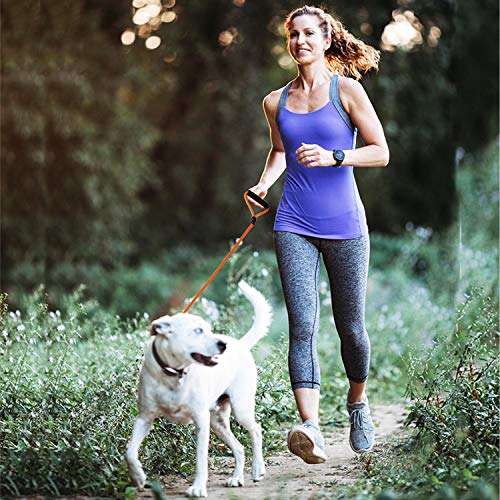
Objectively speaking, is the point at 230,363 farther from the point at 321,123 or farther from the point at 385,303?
the point at 385,303

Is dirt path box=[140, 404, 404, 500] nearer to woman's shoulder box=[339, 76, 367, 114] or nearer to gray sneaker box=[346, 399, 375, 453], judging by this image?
gray sneaker box=[346, 399, 375, 453]

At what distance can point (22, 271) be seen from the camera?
12.0 meters

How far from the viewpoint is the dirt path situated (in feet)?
11.7

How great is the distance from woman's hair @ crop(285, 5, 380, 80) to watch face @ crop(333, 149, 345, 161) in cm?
61

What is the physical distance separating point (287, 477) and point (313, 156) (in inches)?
54.9

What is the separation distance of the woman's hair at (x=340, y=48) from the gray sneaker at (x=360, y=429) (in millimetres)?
1582

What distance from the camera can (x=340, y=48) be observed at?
4160 millimetres

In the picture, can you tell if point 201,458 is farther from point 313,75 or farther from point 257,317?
point 313,75

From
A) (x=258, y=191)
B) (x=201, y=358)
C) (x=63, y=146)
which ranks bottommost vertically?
(x=63, y=146)

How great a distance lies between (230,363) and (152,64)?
1069cm

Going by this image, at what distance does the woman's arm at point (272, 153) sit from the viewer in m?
4.07

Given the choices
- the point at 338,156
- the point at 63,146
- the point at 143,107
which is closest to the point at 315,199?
the point at 338,156

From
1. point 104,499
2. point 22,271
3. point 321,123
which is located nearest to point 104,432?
point 104,499

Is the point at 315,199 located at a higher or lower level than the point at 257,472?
higher
